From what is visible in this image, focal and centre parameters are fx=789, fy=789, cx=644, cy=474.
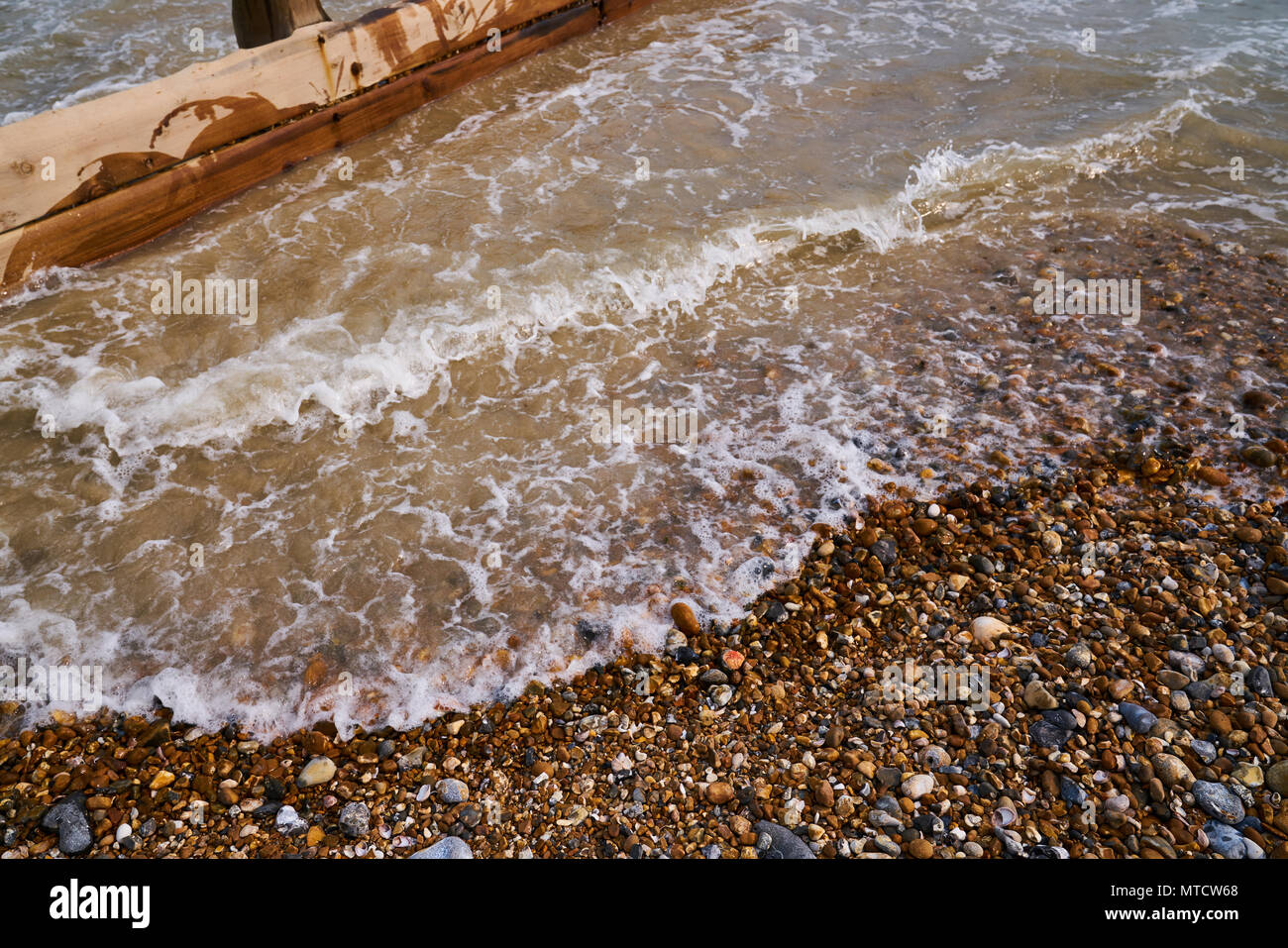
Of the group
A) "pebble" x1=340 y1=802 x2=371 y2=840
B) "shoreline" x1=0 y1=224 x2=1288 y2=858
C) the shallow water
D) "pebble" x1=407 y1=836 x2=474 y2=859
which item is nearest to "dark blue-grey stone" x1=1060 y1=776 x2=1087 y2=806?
"shoreline" x1=0 y1=224 x2=1288 y2=858

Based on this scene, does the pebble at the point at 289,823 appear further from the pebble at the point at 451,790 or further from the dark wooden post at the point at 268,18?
the dark wooden post at the point at 268,18

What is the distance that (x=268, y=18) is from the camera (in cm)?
699

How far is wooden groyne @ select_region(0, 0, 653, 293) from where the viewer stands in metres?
5.72

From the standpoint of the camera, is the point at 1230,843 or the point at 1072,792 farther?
the point at 1072,792

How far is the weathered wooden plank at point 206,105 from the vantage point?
5629 millimetres

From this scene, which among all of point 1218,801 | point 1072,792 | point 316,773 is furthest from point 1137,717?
point 316,773

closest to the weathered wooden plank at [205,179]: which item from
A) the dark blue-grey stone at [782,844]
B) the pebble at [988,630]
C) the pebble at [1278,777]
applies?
the dark blue-grey stone at [782,844]

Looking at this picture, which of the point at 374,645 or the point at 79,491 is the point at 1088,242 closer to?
the point at 374,645

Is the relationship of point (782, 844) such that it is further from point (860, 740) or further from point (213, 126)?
point (213, 126)

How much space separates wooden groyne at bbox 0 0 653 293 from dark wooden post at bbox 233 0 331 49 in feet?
0.11

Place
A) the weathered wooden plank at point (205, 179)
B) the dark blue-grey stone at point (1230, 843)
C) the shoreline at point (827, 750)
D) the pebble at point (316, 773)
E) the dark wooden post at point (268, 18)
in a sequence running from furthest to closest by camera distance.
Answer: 1. the dark wooden post at point (268, 18)
2. the weathered wooden plank at point (205, 179)
3. the pebble at point (316, 773)
4. the shoreline at point (827, 750)
5. the dark blue-grey stone at point (1230, 843)

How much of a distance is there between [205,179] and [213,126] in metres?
0.44

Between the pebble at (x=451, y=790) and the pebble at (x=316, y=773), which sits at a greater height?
the pebble at (x=316, y=773)

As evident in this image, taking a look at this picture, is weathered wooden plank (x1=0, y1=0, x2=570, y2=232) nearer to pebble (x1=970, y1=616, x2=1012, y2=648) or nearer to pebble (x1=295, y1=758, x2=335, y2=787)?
pebble (x1=295, y1=758, x2=335, y2=787)
